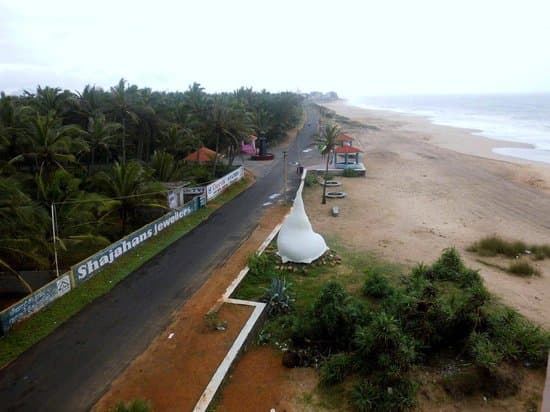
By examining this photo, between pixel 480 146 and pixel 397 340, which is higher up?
pixel 480 146

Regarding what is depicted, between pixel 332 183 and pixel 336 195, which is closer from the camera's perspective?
pixel 336 195

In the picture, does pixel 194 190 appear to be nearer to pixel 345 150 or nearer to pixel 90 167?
pixel 90 167

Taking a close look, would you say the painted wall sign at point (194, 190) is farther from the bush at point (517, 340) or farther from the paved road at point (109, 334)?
the bush at point (517, 340)

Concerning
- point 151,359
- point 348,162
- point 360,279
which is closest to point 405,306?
point 360,279

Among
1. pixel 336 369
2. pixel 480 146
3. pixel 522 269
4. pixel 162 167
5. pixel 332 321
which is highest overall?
pixel 162 167

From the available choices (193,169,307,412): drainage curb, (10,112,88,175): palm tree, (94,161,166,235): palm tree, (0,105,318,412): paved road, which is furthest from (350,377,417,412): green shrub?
(10,112,88,175): palm tree

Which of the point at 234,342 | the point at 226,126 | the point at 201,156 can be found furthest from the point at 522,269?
the point at 201,156

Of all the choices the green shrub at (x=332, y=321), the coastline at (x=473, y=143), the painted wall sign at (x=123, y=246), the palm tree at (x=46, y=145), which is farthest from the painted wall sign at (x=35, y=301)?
the coastline at (x=473, y=143)
